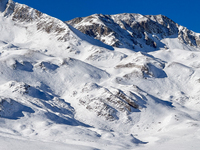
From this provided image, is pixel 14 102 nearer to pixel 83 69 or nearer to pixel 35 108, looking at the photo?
pixel 35 108

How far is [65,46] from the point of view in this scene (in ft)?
319

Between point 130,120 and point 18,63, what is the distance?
32.9 m

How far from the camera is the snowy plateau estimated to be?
36906mm

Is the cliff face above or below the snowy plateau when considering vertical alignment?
above

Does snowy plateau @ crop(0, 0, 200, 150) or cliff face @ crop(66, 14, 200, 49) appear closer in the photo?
snowy plateau @ crop(0, 0, 200, 150)

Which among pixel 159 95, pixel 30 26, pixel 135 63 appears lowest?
pixel 159 95

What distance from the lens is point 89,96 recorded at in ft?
181

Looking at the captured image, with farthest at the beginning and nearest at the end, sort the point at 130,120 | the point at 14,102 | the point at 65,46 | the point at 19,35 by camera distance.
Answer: the point at 19,35 < the point at 65,46 < the point at 130,120 < the point at 14,102

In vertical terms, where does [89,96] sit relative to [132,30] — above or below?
below

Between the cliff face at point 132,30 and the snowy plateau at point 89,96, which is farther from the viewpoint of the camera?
the cliff face at point 132,30

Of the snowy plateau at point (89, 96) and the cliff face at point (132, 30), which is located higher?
the cliff face at point (132, 30)

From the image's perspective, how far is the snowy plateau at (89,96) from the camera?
36906 mm

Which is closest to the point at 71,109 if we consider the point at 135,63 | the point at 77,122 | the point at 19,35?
the point at 77,122

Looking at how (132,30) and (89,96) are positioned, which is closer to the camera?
(89,96)
